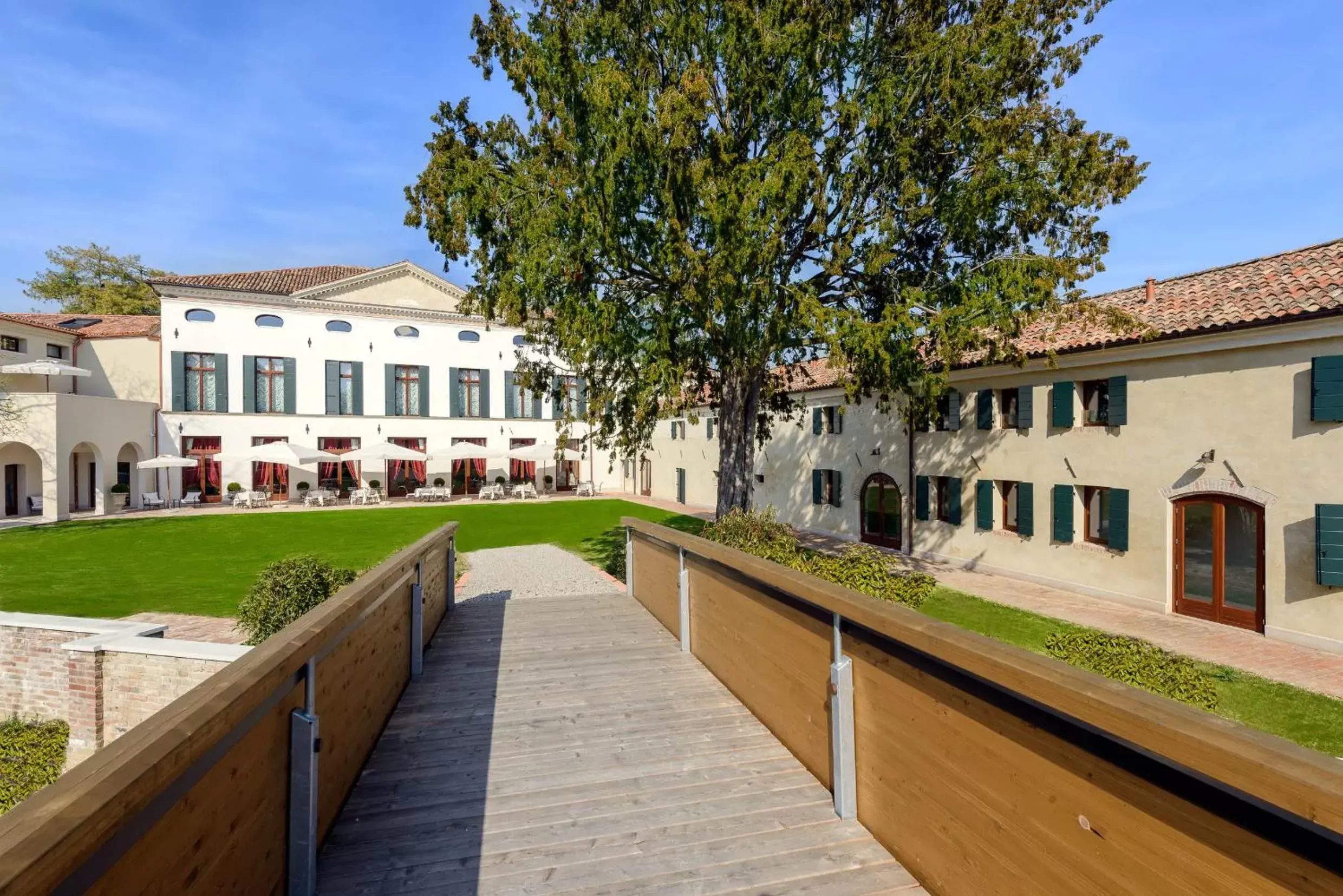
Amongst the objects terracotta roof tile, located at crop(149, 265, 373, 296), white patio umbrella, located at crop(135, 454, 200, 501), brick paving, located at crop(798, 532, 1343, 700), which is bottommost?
brick paving, located at crop(798, 532, 1343, 700)

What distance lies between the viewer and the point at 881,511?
17.7m

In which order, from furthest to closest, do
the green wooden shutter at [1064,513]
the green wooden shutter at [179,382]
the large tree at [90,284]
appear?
the large tree at [90,284], the green wooden shutter at [179,382], the green wooden shutter at [1064,513]

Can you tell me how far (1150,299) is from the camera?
42.7ft

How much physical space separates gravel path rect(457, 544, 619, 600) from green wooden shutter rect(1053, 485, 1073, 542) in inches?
355

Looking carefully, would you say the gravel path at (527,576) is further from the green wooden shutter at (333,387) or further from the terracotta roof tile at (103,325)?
the terracotta roof tile at (103,325)

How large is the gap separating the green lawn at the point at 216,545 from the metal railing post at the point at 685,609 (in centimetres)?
759

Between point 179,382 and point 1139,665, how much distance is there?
3216cm

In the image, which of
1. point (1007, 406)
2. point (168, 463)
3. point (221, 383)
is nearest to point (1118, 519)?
point (1007, 406)

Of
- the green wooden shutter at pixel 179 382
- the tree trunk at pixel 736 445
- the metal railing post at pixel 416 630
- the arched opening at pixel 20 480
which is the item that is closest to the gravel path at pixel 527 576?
the tree trunk at pixel 736 445

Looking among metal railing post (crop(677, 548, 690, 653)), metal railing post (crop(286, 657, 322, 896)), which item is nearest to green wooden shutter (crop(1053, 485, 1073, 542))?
metal railing post (crop(677, 548, 690, 653))

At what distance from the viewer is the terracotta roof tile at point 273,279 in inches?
1041

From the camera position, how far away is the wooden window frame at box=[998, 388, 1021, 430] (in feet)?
44.1

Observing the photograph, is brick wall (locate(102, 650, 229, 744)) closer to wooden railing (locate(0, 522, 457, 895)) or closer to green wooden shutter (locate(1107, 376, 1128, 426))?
wooden railing (locate(0, 522, 457, 895))

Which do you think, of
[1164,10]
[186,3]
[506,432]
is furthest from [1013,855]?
[506,432]
